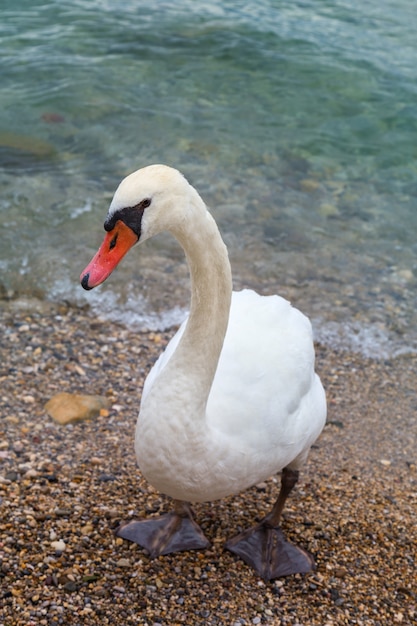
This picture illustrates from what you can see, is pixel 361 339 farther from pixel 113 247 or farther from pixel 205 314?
pixel 113 247

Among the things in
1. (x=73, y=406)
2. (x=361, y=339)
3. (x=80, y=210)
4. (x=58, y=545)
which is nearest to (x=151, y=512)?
(x=58, y=545)

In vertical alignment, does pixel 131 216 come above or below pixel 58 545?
above

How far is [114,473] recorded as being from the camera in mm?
4375

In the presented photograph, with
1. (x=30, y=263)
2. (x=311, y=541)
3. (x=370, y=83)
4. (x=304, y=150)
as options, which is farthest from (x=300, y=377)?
(x=370, y=83)

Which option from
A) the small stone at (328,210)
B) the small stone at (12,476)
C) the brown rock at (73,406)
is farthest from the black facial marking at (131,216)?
the small stone at (328,210)

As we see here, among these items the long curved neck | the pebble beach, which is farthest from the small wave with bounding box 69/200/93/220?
the long curved neck

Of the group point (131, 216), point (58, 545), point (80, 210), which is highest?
point (131, 216)

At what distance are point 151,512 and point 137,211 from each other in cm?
204

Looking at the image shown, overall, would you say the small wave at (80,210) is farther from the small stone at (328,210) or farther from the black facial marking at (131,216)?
the black facial marking at (131,216)

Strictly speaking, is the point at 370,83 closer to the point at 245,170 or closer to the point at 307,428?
the point at 245,170

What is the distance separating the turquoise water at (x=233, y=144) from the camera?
23.2ft

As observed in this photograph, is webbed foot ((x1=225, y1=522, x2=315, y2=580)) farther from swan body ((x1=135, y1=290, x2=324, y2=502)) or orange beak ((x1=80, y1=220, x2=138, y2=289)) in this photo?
orange beak ((x1=80, y1=220, x2=138, y2=289))

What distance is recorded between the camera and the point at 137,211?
2.84 meters

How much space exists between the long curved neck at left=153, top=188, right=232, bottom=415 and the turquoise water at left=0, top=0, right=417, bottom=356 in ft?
9.91
